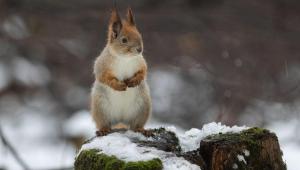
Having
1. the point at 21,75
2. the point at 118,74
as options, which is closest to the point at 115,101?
the point at 118,74

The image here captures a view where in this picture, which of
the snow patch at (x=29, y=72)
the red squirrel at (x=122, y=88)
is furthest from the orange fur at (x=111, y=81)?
the snow patch at (x=29, y=72)

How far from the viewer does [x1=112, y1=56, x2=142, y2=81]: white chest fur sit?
3.14m

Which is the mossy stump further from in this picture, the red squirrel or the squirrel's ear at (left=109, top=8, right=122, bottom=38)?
the squirrel's ear at (left=109, top=8, right=122, bottom=38)

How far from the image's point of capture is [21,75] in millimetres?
7258

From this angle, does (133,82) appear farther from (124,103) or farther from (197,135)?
(197,135)

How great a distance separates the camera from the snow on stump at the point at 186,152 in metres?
2.29

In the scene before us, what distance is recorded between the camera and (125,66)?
3172mm

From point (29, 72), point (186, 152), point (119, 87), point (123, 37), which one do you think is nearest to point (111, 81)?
point (119, 87)

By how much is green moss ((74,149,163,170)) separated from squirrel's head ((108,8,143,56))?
2.55ft

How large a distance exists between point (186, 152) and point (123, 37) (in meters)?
0.84

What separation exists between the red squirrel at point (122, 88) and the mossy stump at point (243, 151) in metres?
0.54

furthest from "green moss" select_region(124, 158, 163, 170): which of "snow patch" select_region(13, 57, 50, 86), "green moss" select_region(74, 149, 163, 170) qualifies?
"snow patch" select_region(13, 57, 50, 86)

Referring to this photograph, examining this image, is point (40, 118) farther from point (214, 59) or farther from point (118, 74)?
point (118, 74)

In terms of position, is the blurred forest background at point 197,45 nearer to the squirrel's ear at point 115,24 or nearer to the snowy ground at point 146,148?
the squirrel's ear at point 115,24
